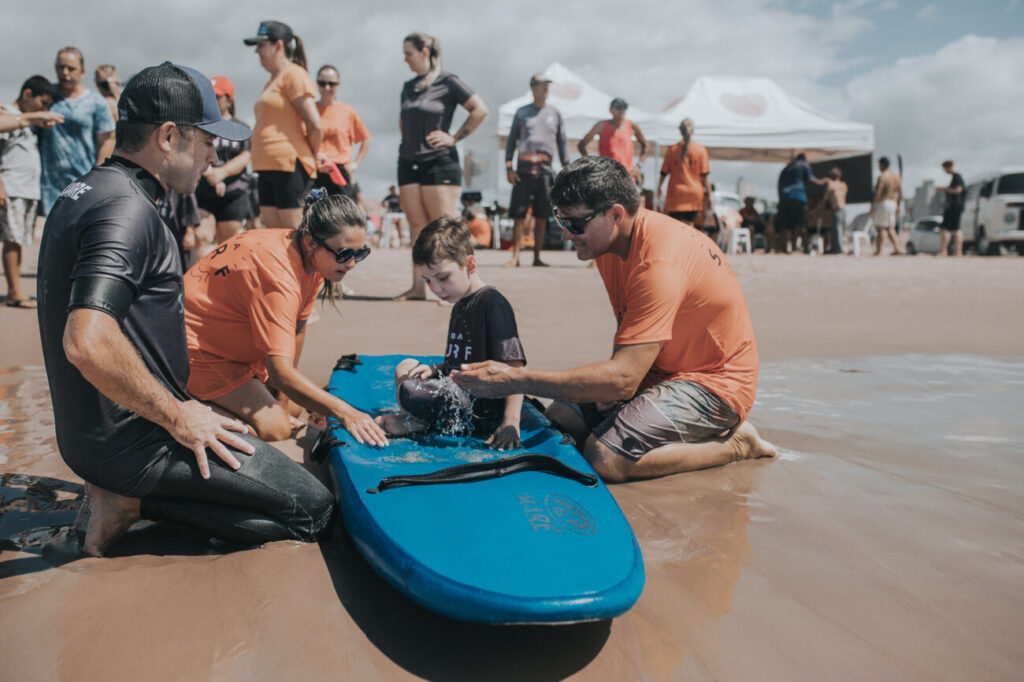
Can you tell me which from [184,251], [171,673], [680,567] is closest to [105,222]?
[171,673]

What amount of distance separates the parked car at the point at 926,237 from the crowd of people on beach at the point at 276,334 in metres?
18.3

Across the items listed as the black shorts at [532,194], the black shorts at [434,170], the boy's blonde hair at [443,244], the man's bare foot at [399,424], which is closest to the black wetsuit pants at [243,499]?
the man's bare foot at [399,424]

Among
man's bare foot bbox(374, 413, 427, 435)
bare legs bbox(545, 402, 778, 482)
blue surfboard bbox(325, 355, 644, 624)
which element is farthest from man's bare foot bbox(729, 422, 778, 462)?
man's bare foot bbox(374, 413, 427, 435)

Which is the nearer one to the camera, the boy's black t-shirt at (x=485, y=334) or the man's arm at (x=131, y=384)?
the man's arm at (x=131, y=384)

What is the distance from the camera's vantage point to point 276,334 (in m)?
2.79

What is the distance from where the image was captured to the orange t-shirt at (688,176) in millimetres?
8719

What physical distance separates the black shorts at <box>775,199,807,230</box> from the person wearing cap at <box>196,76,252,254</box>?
1120 cm

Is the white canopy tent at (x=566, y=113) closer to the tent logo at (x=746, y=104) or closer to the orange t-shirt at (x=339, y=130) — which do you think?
the tent logo at (x=746, y=104)

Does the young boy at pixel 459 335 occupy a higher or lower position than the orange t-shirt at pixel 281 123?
lower

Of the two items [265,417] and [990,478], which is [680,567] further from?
[265,417]

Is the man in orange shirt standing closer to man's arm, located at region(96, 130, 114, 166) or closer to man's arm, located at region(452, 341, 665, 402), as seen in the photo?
man's arm, located at region(96, 130, 114, 166)

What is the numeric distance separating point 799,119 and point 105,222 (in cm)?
1704

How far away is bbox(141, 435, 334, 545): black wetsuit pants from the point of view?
6.88 feet

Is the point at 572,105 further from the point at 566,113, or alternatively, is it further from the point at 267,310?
the point at 267,310
